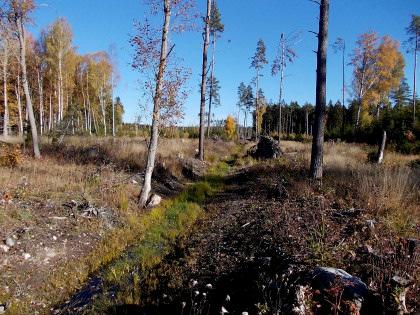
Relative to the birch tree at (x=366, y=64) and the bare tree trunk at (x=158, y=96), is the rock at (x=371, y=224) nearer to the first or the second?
the bare tree trunk at (x=158, y=96)

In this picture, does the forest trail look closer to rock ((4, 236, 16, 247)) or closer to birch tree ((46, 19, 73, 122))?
rock ((4, 236, 16, 247))

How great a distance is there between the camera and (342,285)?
11.0 ft

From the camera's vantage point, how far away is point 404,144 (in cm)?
1844

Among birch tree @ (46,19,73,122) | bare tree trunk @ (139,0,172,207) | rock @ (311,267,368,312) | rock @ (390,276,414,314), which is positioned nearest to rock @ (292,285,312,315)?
rock @ (311,267,368,312)

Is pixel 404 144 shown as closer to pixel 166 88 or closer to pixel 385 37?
pixel 166 88

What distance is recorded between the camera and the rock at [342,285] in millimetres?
3322

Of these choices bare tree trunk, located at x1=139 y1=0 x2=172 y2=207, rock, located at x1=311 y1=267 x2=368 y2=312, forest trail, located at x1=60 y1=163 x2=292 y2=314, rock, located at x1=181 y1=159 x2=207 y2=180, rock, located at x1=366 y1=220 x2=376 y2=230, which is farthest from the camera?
rock, located at x1=181 y1=159 x2=207 y2=180

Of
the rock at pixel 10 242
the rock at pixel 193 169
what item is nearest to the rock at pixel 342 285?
the rock at pixel 10 242

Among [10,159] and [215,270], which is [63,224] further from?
[10,159]

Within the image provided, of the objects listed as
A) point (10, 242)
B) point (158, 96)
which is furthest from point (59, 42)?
point (10, 242)

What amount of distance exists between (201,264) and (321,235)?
6.32 ft

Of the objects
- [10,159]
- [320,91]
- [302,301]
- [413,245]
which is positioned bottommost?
[302,301]

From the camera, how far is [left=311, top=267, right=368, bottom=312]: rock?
3.32 m

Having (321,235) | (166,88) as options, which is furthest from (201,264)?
(166,88)
